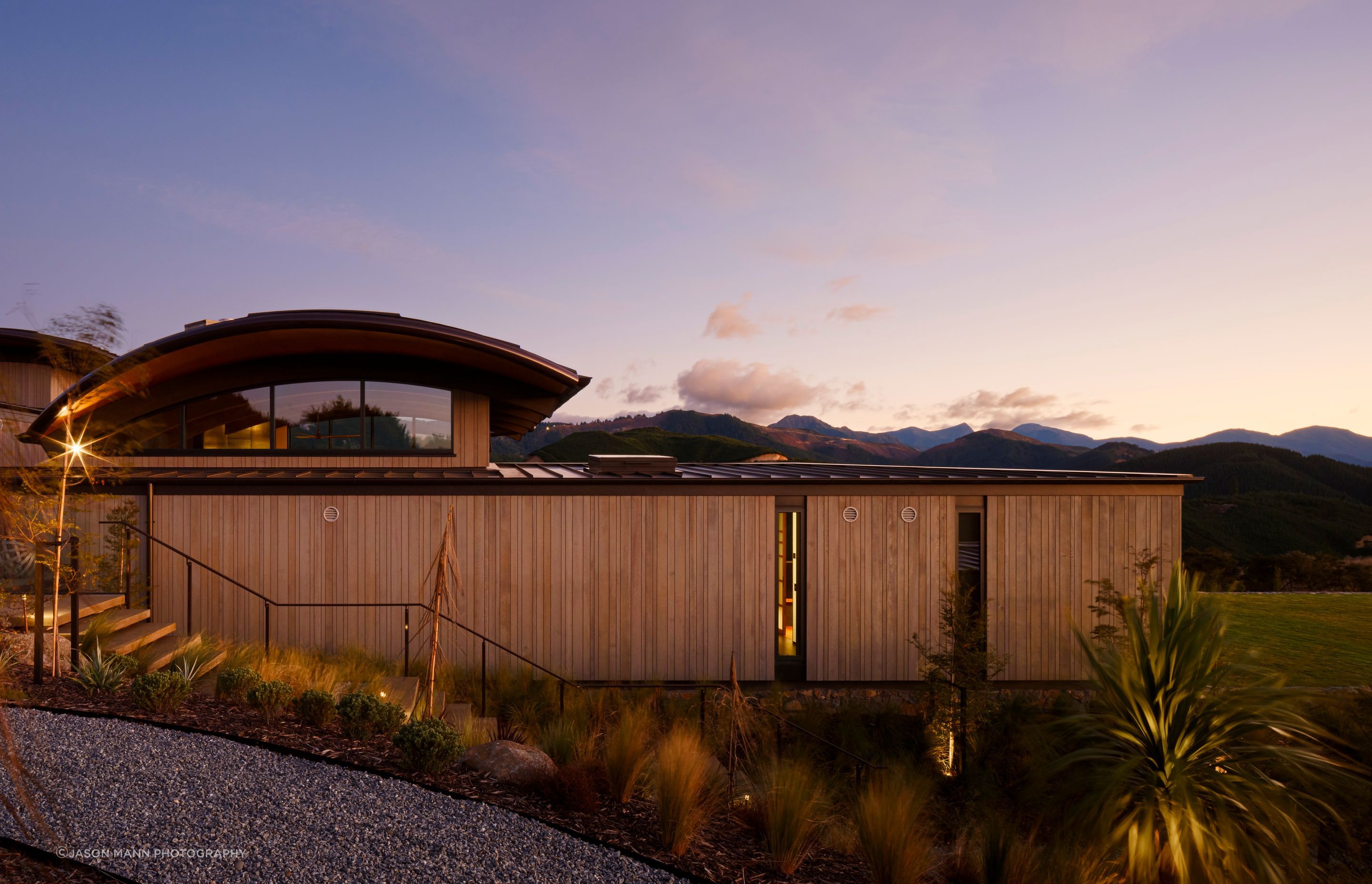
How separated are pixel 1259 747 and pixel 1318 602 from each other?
52.6 feet

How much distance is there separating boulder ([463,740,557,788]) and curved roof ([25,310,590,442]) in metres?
6.10

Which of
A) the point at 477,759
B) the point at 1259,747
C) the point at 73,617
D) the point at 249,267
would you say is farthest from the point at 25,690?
the point at 249,267

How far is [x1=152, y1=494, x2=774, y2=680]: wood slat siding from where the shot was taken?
26.5ft

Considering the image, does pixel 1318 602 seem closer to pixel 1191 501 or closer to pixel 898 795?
pixel 898 795

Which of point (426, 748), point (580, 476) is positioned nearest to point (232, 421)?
point (580, 476)

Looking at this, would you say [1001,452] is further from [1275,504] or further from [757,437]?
[1275,504]

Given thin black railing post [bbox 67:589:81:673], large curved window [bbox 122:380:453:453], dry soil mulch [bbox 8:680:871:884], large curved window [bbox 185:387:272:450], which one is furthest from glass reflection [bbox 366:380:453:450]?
dry soil mulch [bbox 8:680:871:884]

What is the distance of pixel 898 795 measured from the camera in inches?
175

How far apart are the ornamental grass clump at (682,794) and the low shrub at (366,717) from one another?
7.65ft

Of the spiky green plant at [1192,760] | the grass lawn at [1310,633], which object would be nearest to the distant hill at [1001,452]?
the grass lawn at [1310,633]

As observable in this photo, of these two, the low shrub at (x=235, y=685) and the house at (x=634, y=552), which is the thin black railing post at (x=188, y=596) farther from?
the low shrub at (x=235, y=685)

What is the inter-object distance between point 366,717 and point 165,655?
3.16 metres

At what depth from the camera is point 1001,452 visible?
8856 centimetres

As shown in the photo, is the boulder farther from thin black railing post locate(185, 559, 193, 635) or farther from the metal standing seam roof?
thin black railing post locate(185, 559, 193, 635)
